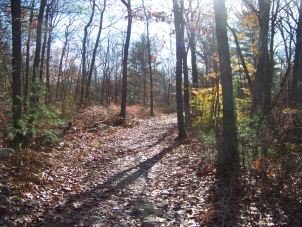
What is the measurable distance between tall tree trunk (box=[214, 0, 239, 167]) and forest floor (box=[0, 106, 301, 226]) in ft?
1.88

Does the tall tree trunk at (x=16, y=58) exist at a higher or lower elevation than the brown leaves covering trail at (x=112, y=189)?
higher

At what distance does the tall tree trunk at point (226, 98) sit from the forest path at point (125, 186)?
774mm

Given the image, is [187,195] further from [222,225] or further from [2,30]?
[2,30]

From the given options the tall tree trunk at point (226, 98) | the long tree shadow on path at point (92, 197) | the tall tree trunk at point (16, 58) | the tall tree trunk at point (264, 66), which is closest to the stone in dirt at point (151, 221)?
the long tree shadow on path at point (92, 197)

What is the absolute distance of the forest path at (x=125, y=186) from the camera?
4.96 m

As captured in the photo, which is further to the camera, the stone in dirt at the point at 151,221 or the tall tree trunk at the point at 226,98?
the tall tree trunk at the point at 226,98

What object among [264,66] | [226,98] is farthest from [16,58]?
[264,66]

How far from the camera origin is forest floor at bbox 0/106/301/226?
4.77m

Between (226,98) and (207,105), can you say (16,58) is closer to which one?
(226,98)

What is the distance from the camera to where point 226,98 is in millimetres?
7152

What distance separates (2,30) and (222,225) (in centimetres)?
998

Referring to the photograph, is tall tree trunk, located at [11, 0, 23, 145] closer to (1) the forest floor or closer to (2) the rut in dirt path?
(1) the forest floor

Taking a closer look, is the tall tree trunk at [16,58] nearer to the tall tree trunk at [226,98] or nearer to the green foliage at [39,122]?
the green foliage at [39,122]

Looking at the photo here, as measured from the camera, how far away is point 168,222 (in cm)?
484
